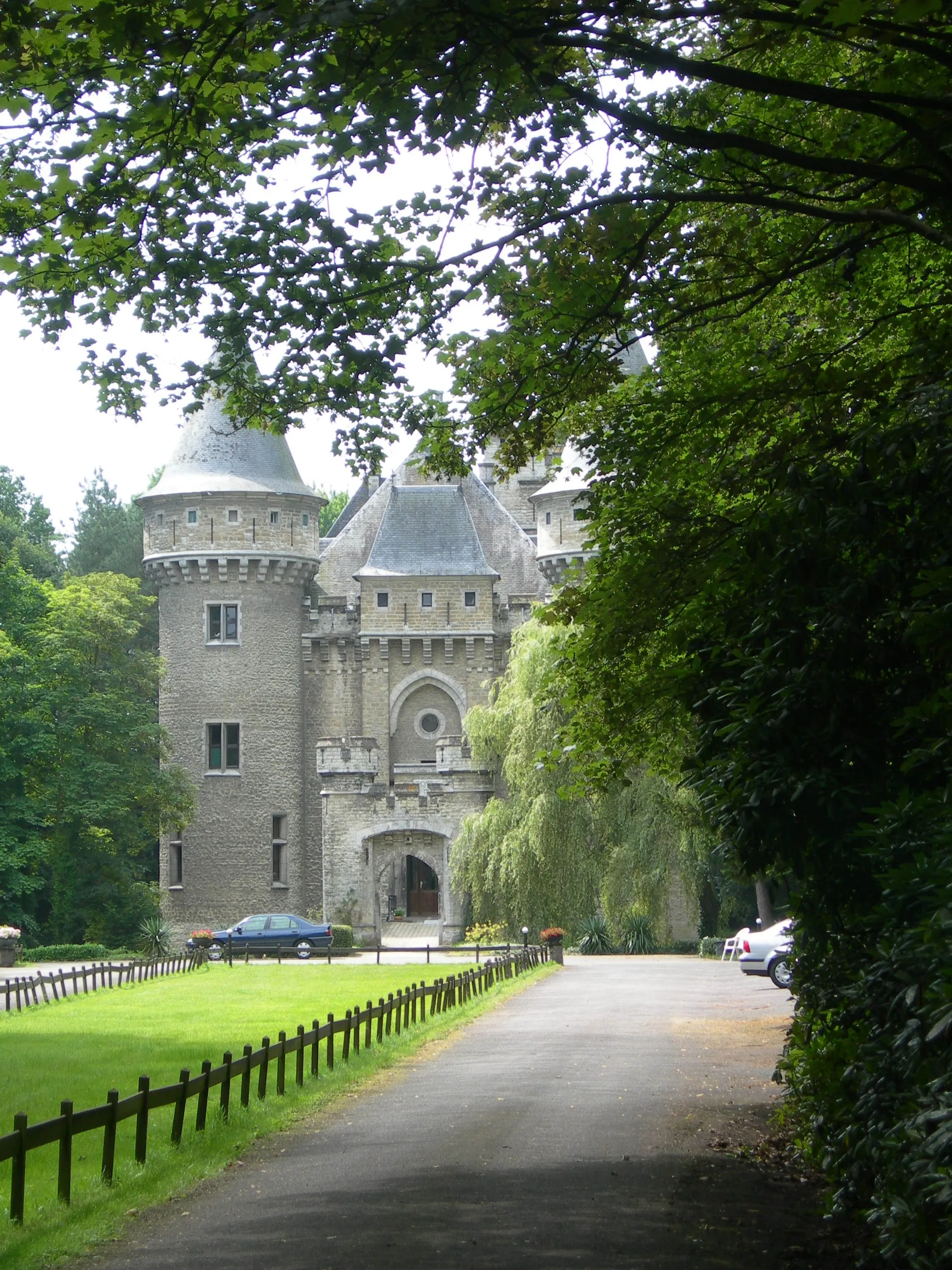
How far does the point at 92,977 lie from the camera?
32781 millimetres

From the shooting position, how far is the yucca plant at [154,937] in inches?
1692

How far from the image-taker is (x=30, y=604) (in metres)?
46.2

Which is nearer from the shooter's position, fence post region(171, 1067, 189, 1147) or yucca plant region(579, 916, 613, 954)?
fence post region(171, 1067, 189, 1147)

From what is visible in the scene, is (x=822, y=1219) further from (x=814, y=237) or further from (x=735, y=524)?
(x=814, y=237)

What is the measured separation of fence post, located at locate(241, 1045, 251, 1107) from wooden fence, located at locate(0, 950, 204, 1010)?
45.5ft

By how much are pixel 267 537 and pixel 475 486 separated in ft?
32.1

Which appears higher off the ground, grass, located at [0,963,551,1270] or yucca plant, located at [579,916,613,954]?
yucca plant, located at [579,916,613,954]

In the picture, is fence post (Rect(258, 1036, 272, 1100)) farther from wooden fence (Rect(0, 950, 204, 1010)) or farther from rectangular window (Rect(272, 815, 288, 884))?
rectangular window (Rect(272, 815, 288, 884))

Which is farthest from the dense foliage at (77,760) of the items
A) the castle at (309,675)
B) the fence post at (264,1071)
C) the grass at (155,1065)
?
the fence post at (264,1071)

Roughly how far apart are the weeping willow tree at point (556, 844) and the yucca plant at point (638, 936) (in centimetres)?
48

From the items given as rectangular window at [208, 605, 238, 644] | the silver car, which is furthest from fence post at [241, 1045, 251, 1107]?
rectangular window at [208, 605, 238, 644]

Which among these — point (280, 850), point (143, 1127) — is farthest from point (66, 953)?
point (143, 1127)

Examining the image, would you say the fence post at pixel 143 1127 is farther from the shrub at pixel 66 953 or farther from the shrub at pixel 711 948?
the shrub at pixel 66 953

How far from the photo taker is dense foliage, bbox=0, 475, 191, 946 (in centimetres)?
4347
